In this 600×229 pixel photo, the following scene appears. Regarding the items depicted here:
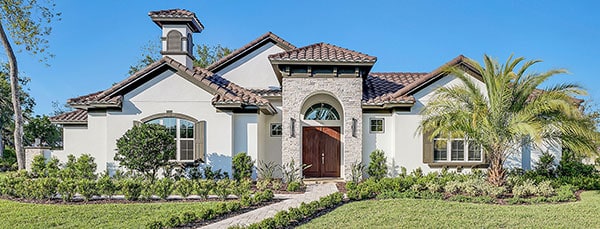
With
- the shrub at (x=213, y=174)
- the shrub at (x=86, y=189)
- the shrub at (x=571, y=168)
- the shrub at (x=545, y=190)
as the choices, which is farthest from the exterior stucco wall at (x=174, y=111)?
the shrub at (x=571, y=168)

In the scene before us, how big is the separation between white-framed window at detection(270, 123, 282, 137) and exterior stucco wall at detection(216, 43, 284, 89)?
2673 millimetres

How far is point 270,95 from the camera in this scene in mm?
16297

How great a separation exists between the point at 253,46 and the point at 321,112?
204 inches

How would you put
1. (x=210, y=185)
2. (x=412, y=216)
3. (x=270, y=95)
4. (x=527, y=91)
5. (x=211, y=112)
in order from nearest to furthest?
(x=412, y=216)
(x=210, y=185)
(x=527, y=91)
(x=211, y=112)
(x=270, y=95)

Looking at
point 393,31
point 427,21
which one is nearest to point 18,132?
point 393,31

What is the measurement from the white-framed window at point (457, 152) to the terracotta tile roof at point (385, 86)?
2352 millimetres

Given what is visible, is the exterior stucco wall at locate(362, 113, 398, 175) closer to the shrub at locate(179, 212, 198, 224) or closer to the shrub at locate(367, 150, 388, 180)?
the shrub at locate(367, 150, 388, 180)

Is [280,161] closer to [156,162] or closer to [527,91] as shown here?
[156,162]

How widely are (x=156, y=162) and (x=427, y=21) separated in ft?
38.0

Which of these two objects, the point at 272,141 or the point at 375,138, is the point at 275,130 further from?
the point at 375,138

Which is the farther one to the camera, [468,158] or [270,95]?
[270,95]

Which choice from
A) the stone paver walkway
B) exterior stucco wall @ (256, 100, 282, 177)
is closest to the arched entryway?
exterior stucco wall @ (256, 100, 282, 177)

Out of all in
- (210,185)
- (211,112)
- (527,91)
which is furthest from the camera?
(211,112)

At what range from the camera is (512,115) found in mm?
11992
